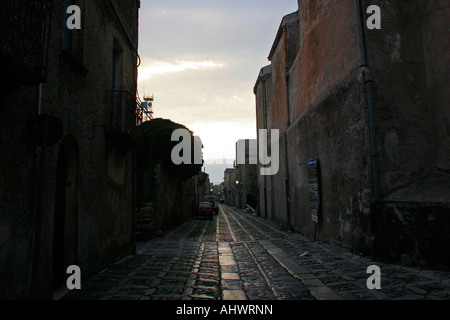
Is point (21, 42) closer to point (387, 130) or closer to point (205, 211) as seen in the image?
point (387, 130)

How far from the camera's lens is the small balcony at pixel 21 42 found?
3271mm

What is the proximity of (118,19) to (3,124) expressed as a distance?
5.47 metres

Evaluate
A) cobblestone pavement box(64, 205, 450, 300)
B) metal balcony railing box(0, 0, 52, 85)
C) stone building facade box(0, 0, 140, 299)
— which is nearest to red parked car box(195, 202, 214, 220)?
stone building facade box(0, 0, 140, 299)

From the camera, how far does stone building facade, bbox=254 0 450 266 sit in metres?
6.56

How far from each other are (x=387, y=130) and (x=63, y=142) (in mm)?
6813

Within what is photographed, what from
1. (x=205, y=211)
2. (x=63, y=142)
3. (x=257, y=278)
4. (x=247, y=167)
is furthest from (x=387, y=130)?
(x=247, y=167)

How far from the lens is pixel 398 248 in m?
6.59

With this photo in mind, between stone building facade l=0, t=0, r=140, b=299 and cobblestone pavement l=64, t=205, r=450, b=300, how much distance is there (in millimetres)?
808

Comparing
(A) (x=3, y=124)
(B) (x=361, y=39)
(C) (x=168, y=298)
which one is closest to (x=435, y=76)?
(B) (x=361, y=39)

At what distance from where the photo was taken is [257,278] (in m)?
5.77

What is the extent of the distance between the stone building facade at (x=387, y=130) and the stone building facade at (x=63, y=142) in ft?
18.5

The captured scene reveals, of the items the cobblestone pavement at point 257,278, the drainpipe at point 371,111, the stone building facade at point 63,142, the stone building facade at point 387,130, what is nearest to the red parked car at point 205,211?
the stone building facade at point 387,130

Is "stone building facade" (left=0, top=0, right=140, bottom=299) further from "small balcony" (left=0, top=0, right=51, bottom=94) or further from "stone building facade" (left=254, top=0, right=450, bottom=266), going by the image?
"stone building facade" (left=254, top=0, right=450, bottom=266)
